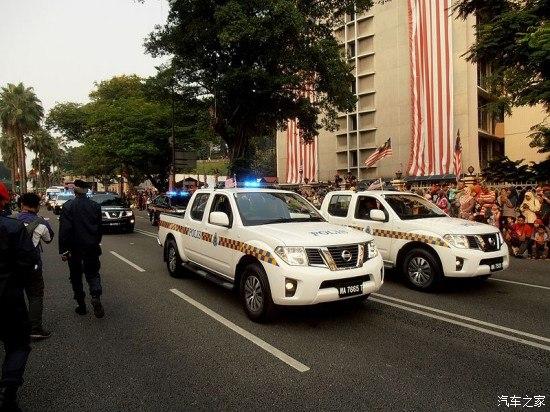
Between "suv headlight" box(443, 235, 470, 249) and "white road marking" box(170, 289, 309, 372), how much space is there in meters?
3.83

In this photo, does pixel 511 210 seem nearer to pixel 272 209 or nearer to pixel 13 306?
pixel 272 209

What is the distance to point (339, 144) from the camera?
37.7 m

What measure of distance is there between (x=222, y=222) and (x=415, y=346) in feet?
10.1

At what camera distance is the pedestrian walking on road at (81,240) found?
5.79m

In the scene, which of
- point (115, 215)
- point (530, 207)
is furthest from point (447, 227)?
point (115, 215)

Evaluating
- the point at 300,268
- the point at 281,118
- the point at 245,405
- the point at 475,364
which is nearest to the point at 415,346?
the point at 475,364

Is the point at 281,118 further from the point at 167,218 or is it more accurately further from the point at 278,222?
the point at 278,222

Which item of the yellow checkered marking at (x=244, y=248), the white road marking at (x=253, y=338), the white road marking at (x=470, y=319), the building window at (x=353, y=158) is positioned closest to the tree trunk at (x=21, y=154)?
the building window at (x=353, y=158)

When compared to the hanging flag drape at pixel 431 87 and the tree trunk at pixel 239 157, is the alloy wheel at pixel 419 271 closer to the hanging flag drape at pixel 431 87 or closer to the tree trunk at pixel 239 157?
Result: the tree trunk at pixel 239 157

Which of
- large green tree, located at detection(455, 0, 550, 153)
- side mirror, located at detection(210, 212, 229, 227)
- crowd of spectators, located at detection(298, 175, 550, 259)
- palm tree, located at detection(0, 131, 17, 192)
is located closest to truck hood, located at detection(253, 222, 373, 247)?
side mirror, located at detection(210, 212, 229, 227)

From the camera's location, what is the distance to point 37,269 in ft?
16.0

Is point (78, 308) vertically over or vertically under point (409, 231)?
under

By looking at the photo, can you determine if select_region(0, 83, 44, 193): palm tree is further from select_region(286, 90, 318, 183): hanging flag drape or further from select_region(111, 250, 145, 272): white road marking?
select_region(111, 250, 145, 272): white road marking

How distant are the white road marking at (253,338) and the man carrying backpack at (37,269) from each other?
82.2 inches
